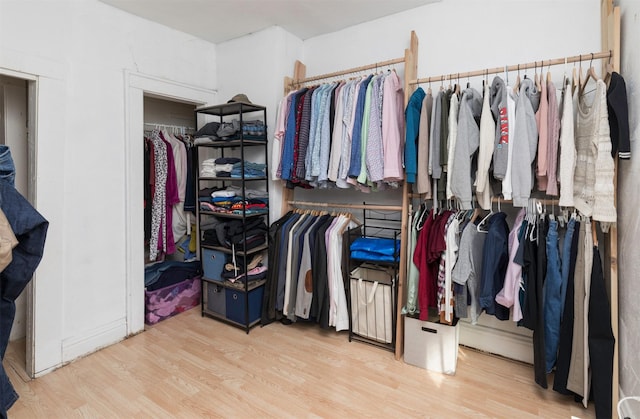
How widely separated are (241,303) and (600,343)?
2247mm

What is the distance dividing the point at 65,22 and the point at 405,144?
2292mm

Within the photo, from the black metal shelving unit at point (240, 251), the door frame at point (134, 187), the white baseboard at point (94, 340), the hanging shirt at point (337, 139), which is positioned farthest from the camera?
the black metal shelving unit at point (240, 251)

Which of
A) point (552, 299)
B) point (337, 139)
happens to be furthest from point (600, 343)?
point (337, 139)

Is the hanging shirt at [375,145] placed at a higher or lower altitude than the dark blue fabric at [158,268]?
higher

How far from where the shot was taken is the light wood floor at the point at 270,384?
6.03 ft

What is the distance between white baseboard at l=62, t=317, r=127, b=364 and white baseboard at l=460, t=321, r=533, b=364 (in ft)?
8.16

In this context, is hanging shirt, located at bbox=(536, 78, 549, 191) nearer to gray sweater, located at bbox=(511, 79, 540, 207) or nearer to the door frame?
gray sweater, located at bbox=(511, 79, 540, 207)

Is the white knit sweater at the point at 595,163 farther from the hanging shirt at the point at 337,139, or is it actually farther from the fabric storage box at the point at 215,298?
the fabric storage box at the point at 215,298

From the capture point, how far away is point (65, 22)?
2236mm

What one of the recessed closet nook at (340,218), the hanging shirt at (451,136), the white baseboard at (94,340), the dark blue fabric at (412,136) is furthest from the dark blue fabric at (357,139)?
the white baseboard at (94,340)

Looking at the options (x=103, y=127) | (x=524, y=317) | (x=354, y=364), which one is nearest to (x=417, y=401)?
(x=354, y=364)

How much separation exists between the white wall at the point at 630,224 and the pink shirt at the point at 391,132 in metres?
1.14

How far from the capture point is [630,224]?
5.50 feet

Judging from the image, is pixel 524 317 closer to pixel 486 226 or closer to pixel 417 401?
pixel 486 226
